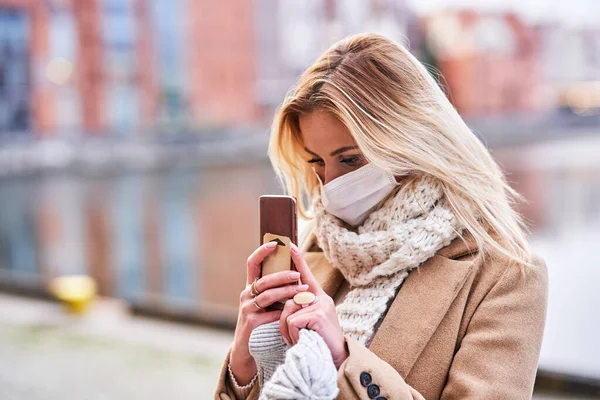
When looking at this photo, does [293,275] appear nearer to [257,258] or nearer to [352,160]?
[257,258]

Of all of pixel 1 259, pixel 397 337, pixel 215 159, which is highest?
pixel 397 337

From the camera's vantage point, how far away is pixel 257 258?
4.83 feet

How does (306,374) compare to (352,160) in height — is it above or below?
below

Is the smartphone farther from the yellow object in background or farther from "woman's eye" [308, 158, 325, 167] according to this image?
the yellow object in background

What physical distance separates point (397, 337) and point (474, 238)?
0.28 meters

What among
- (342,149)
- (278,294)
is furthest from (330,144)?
(278,294)

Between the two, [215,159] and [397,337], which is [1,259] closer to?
[397,337]

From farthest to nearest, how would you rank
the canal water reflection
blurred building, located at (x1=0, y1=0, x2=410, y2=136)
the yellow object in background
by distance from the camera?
1. blurred building, located at (x1=0, y1=0, x2=410, y2=136)
2. the canal water reflection
3. the yellow object in background

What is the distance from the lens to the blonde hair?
1.55 metres

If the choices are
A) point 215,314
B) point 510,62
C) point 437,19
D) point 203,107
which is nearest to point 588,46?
point 510,62

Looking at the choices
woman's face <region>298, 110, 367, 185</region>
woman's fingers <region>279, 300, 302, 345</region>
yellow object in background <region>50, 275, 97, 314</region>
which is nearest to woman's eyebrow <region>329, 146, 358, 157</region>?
woman's face <region>298, 110, 367, 185</region>

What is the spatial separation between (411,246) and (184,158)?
4157 centimetres

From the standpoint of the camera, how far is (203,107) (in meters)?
50.2

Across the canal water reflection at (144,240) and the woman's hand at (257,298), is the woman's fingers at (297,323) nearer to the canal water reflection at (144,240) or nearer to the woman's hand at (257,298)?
the woman's hand at (257,298)
